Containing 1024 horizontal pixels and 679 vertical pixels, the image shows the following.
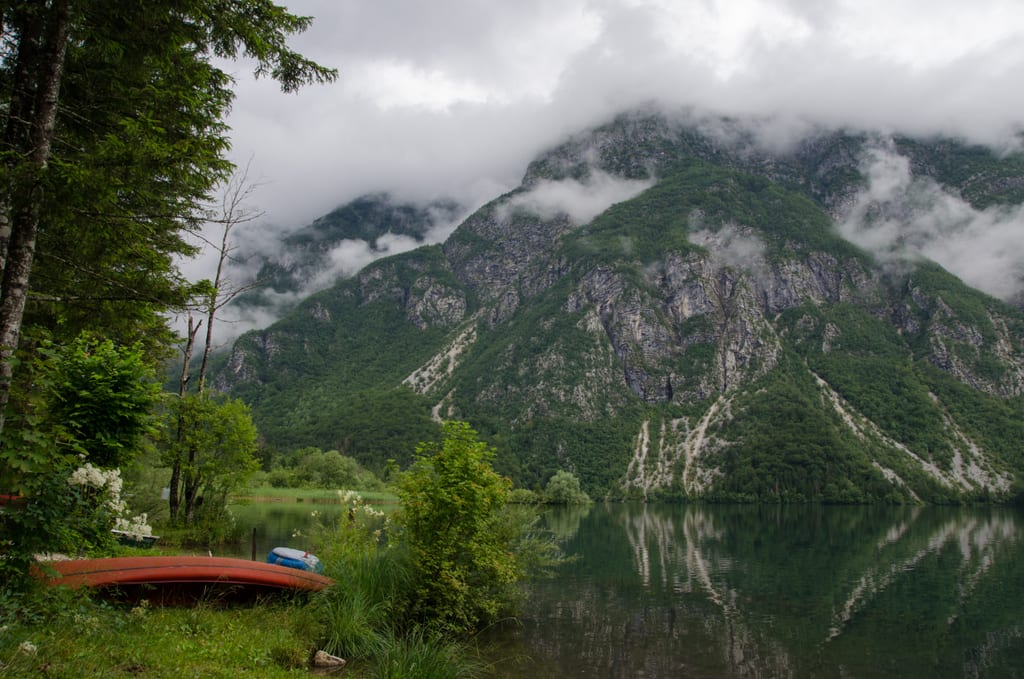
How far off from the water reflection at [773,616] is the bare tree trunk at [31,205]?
506 inches

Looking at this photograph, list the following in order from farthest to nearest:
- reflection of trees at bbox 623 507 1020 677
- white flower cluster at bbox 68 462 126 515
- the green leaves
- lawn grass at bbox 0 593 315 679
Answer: reflection of trees at bbox 623 507 1020 677
the green leaves
white flower cluster at bbox 68 462 126 515
lawn grass at bbox 0 593 315 679

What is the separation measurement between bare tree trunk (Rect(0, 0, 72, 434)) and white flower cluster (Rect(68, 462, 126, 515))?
1173mm

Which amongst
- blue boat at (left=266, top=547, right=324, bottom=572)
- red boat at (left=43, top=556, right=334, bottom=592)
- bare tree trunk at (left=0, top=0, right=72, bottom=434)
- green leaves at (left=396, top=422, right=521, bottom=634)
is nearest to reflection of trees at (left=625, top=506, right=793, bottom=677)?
green leaves at (left=396, top=422, right=521, bottom=634)

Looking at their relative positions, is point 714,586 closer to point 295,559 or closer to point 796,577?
point 796,577

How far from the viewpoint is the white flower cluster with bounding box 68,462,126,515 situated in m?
7.70

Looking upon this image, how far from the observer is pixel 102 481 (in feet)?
25.9

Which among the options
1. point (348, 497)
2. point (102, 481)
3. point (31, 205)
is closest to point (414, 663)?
Answer: point (102, 481)

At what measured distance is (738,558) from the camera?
140 ft

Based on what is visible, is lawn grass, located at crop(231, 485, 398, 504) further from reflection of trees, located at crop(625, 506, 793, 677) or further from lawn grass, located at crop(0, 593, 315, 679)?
lawn grass, located at crop(0, 593, 315, 679)

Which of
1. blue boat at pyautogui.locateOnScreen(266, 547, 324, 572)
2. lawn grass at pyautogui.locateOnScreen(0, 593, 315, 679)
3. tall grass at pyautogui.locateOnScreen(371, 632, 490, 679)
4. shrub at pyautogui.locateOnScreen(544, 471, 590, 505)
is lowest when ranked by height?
shrub at pyautogui.locateOnScreen(544, 471, 590, 505)

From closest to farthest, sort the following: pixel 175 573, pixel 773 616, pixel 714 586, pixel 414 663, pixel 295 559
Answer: pixel 414 663, pixel 175 573, pixel 295 559, pixel 773 616, pixel 714 586

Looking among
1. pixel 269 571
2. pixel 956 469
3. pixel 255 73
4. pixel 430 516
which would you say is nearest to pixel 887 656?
pixel 430 516

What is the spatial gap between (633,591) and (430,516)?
1771 centimetres

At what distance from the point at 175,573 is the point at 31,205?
262 inches
